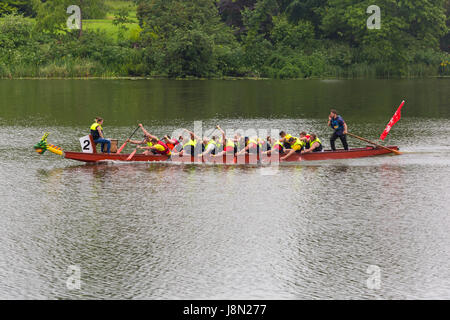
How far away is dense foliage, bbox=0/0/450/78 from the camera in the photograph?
7888 centimetres

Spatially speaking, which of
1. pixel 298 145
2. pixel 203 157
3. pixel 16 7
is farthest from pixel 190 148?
pixel 16 7

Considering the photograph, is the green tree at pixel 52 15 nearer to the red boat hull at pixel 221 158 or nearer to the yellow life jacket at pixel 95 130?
the yellow life jacket at pixel 95 130

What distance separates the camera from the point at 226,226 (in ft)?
60.2

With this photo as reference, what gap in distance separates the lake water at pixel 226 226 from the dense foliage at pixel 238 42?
141ft

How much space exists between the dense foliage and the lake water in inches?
1691

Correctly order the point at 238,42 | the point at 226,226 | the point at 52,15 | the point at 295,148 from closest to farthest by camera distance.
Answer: the point at 226,226
the point at 295,148
the point at 52,15
the point at 238,42

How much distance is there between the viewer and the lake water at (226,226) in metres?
14.2

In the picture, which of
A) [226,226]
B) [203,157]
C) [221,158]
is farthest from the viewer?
[203,157]

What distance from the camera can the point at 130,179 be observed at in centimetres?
2477

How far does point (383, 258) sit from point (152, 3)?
73835mm

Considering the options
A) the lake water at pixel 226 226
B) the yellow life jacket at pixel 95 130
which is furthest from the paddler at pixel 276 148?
the yellow life jacket at pixel 95 130

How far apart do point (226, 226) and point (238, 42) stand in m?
72.7

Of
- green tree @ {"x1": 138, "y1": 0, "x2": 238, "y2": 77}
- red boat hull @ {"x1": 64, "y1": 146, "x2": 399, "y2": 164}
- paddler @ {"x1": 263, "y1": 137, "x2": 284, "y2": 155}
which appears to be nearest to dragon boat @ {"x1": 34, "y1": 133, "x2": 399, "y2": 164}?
red boat hull @ {"x1": 64, "y1": 146, "x2": 399, "y2": 164}

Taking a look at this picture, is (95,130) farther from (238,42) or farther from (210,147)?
(238,42)
